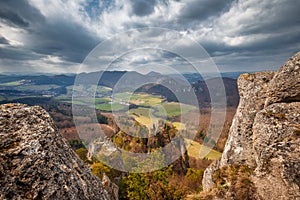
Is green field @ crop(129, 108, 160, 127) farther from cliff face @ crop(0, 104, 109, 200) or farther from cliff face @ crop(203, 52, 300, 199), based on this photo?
cliff face @ crop(0, 104, 109, 200)

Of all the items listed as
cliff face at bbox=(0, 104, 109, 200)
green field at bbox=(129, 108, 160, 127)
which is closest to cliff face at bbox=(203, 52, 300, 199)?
cliff face at bbox=(0, 104, 109, 200)

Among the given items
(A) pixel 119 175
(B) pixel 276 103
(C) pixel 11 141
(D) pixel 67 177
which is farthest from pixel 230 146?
(A) pixel 119 175

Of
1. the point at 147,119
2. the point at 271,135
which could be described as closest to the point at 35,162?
the point at 271,135

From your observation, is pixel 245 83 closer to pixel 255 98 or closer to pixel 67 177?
pixel 255 98

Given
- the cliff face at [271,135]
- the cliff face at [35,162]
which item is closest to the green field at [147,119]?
the cliff face at [271,135]

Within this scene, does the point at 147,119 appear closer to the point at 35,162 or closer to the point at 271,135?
the point at 271,135
